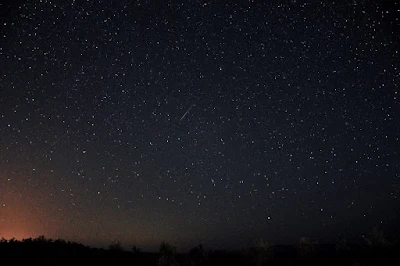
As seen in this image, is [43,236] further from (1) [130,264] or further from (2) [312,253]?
(2) [312,253]

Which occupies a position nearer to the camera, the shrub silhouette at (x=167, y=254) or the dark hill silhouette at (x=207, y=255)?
the dark hill silhouette at (x=207, y=255)

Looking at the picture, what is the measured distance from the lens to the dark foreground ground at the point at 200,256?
1077 cm

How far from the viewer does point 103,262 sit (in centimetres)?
1127

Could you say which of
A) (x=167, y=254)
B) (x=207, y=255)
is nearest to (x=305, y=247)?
(x=207, y=255)

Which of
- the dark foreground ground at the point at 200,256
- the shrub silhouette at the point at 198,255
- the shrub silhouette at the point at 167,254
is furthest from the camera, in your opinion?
the shrub silhouette at the point at 198,255

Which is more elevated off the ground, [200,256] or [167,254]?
[167,254]

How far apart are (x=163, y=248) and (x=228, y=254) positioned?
107 inches

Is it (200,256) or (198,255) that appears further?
(198,255)

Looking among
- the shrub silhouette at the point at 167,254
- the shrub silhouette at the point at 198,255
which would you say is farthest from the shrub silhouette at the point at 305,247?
the shrub silhouette at the point at 167,254

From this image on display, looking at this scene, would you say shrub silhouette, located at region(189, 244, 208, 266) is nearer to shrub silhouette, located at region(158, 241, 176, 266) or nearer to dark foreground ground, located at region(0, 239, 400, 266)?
dark foreground ground, located at region(0, 239, 400, 266)

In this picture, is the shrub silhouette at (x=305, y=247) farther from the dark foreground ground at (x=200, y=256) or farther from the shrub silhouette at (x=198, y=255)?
the shrub silhouette at (x=198, y=255)

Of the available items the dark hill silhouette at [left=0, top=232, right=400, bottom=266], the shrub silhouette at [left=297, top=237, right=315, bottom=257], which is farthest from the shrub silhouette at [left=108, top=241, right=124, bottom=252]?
Answer: the shrub silhouette at [left=297, top=237, right=315, bottom=257]

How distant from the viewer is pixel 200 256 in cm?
1270

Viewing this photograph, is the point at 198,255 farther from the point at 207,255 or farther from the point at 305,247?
the point at 305,247
